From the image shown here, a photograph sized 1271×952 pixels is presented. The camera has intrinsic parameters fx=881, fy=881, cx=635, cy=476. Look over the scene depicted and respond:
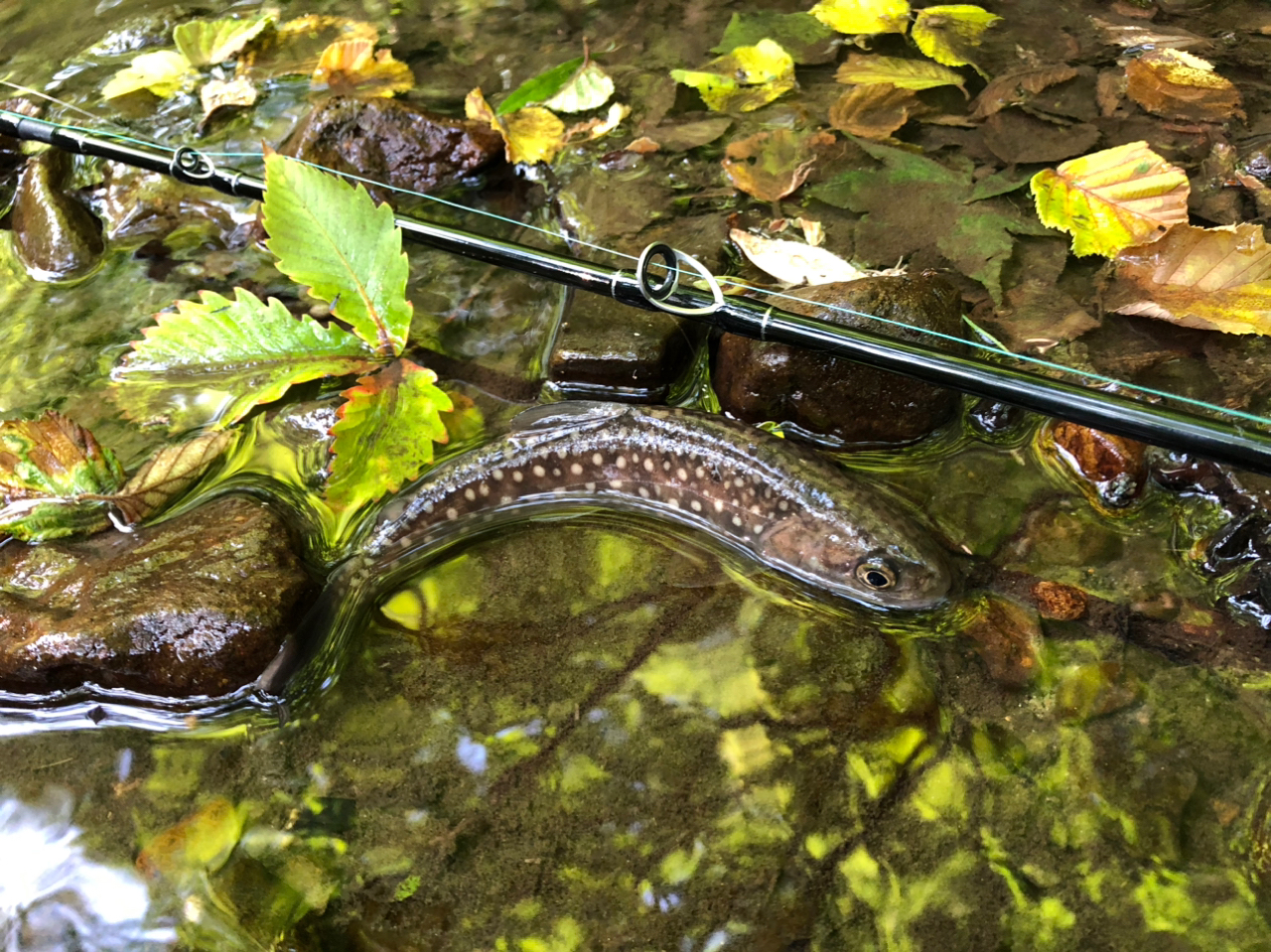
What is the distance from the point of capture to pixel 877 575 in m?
3.02

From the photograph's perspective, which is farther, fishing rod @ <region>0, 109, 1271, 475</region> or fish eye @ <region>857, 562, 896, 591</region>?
fish eye @ <region>857, 562, 896, 591</region>

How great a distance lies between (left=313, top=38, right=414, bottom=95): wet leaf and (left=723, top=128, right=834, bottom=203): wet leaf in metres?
2.20

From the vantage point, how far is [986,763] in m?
2.68

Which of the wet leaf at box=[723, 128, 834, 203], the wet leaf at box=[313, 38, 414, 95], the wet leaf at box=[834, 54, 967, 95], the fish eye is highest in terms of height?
the wet leaf at box=[313, 38, 414, 95]

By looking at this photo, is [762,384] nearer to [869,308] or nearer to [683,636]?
[869,308]

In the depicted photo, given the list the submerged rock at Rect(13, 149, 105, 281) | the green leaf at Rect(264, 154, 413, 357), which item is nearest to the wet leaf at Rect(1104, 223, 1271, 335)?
the green leaf at Rect(264, 154, 413, 357)

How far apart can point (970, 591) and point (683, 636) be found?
1006 millimetres

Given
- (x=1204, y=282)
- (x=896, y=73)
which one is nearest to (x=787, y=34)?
(x=896, y=73)

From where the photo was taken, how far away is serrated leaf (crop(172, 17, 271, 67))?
18.4 ft

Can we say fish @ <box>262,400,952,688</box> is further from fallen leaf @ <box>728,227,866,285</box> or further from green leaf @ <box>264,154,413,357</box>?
fallen leaf @ <box>728,227,866,285</box>

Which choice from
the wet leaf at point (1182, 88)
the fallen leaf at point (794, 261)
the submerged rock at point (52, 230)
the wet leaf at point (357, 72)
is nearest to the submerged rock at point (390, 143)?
the wet leaf at point (357, 72)

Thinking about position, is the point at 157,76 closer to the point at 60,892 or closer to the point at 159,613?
the point at 159,613

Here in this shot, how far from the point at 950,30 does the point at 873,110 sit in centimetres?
95

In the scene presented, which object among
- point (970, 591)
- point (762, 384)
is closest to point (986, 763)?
point (970, 591)
